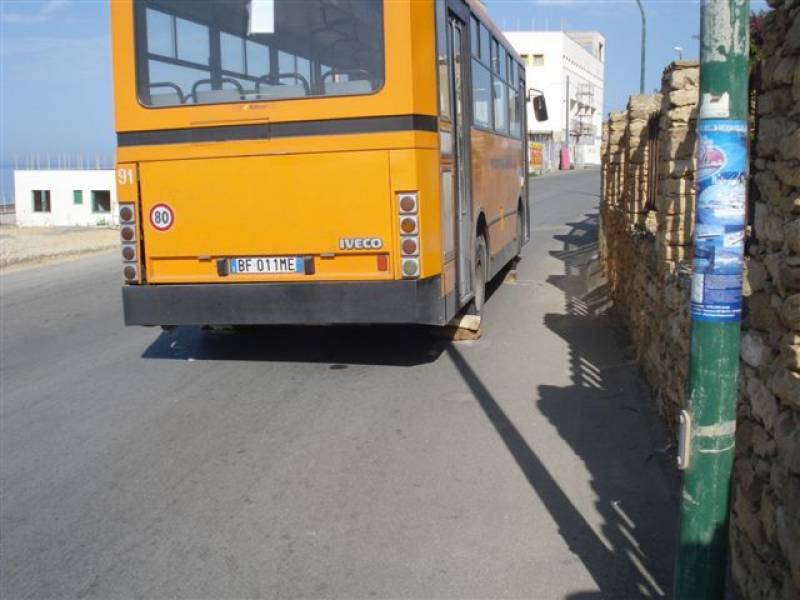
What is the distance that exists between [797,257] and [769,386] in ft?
1.71

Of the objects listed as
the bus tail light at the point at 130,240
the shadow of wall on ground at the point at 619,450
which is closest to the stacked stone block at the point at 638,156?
the shadow of wall on ground at the point at 619,450

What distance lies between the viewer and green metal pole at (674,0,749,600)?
9.14ft

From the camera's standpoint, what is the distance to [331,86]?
24.6 ft

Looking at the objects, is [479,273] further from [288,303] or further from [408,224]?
[288,303]

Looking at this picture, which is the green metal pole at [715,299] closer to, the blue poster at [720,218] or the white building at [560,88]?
the blue poster at [720,218]

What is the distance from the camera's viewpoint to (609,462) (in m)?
5.76

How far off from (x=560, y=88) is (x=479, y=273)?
265 ft

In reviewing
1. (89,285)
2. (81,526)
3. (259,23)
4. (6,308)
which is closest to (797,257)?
(81,526)

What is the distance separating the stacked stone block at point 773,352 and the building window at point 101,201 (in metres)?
68.9

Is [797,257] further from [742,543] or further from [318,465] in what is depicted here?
[318,465]

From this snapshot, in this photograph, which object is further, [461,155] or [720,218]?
[461,155]

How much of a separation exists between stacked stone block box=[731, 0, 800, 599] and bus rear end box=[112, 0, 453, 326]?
3.98 m

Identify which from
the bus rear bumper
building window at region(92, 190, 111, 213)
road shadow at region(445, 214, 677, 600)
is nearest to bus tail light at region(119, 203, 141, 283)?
the bus rear bumper

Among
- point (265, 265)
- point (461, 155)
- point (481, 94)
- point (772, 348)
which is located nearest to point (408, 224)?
point (265, 265)
